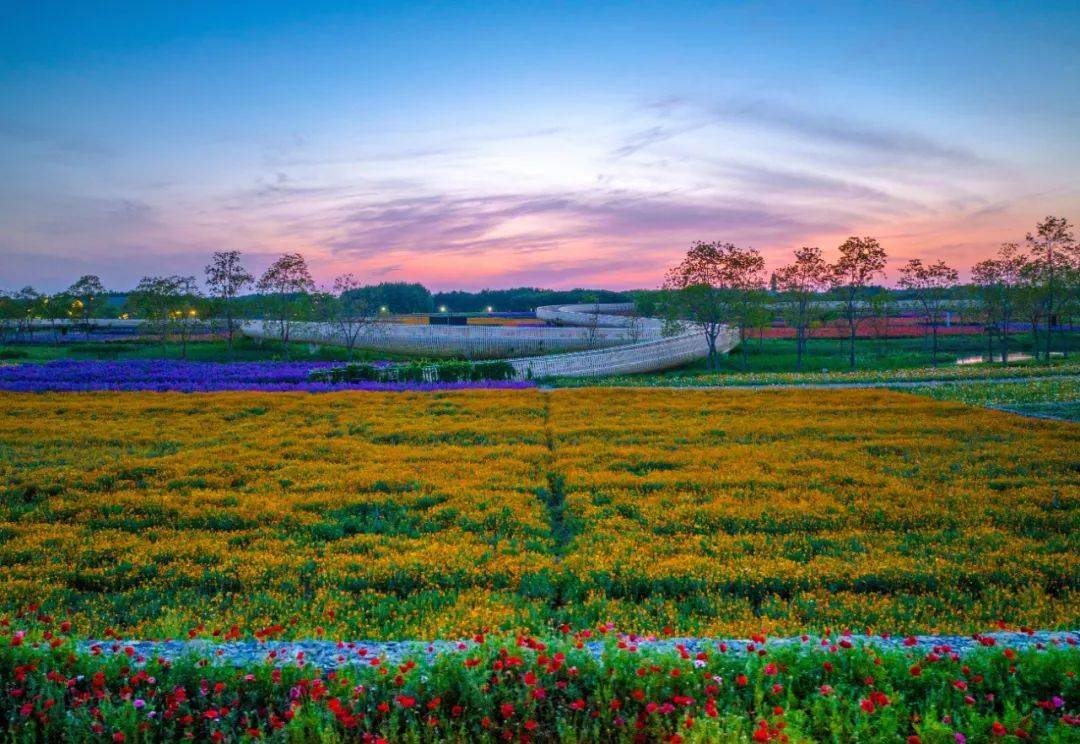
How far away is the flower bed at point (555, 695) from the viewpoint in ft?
16.1

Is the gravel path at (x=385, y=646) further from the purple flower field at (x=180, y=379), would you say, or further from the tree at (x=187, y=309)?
the tree at (x=187, y=309)

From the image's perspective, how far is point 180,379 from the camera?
33.7 metres

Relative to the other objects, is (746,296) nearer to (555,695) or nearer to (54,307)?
(555,695)

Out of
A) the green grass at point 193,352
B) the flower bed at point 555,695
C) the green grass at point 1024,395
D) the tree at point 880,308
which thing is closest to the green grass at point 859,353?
the tree at point 880,308

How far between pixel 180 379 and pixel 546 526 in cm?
2923

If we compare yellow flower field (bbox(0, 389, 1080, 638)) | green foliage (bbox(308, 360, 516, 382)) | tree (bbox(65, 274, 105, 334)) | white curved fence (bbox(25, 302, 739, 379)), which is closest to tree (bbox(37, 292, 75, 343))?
tree (bbox(65, 274, 105, 334))

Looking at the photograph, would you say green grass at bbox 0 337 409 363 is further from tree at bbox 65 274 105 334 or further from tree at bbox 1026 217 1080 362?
tree at bbox 1026 217 1080 362

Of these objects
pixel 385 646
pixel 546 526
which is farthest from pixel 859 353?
pixel 385 646

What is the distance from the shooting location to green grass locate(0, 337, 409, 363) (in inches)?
2013

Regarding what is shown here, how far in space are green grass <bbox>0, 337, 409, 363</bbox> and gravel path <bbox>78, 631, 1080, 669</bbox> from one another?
43815 millimetres

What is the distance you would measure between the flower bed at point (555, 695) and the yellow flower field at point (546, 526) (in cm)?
111

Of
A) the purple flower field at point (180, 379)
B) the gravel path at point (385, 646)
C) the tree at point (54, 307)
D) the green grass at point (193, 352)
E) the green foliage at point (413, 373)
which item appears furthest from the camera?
the tree at point (54, 307)

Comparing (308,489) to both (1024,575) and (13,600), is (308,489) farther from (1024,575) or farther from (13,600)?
(1024,575)

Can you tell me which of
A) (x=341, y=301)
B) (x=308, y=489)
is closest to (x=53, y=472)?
(x=308, y=489)
